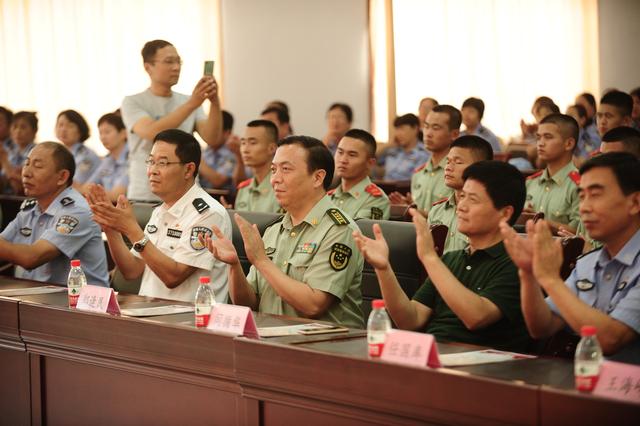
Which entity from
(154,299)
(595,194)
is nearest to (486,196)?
(595,194)

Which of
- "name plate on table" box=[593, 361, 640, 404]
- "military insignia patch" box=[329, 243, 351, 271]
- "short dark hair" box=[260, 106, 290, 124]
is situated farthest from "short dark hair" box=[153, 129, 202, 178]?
"short dark hair" box=[260, 106, 290, 124]

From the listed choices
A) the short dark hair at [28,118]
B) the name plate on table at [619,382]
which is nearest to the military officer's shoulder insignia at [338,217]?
the name plate on table at [619,382]

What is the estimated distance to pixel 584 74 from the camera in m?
8.86

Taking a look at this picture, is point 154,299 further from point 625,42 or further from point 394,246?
point 625,42

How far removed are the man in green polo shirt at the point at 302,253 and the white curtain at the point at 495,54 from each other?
6104 millimetres

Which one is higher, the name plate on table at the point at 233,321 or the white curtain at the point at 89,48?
the white curtain at the point at 89,48

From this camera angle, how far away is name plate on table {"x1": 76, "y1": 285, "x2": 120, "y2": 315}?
2402mm

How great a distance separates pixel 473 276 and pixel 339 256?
1.42 ft

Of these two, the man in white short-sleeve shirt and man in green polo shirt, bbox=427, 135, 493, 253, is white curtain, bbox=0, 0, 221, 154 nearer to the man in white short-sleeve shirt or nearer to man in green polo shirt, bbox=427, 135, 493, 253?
man in green polo shirt, bbox=427, 135, 493, 253

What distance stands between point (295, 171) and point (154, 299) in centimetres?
60

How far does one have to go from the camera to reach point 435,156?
533 centimetres

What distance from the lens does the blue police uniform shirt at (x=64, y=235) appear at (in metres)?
3.37

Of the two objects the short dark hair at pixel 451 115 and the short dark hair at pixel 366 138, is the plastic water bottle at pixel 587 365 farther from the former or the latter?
the short dark hair at pixel 451 115

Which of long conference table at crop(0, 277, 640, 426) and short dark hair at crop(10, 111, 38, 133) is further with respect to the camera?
short dark hair at crop(10, 111, 38, 133)
